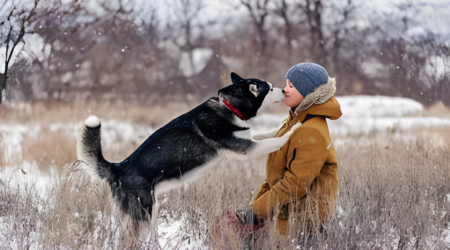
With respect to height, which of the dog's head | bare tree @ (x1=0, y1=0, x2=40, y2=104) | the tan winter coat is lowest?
the tan winter coat

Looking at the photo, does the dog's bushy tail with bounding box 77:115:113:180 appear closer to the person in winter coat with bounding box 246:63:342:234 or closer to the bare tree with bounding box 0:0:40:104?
the person in winter coat with bounding box 246:63:342:234

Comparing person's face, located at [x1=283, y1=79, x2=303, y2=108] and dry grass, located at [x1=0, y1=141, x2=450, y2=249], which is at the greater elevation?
person's face, located at [x1=283, y1=79, x2=303, y2=108]

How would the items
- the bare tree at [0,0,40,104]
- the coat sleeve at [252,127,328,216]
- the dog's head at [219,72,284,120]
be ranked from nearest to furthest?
the coat sleeve at [252,127,328,216]
the dog's head at [219,72,284,120]
the bare tree at [0,0,40,104]

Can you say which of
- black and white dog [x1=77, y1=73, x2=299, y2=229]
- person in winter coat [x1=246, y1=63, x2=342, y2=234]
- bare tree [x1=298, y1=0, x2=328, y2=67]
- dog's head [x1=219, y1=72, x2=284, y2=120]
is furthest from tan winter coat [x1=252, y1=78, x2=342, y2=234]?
bare tree [x1=298, y1=0, x2=328, y2=67]

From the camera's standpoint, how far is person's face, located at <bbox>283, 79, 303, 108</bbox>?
262 centimetres

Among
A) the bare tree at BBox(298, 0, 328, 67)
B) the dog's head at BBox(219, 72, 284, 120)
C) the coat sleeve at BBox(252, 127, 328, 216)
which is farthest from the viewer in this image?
the bare tree at BBox(298, 0, 328, 67)

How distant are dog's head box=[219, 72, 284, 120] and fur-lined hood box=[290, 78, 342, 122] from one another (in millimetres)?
390

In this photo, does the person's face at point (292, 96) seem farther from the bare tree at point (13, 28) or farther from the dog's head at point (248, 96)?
the bare tree at point (13, 28)

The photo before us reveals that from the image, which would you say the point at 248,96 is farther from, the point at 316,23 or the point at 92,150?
the point at 316,23

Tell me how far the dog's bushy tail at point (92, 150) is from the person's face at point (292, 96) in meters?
1.52

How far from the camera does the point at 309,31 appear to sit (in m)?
5.18

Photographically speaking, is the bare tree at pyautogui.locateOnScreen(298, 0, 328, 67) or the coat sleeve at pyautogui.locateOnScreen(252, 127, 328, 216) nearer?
the coat sleeve at pyautogui.locateOnScreen(252, 127, 328, 216)

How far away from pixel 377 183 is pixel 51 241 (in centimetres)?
348

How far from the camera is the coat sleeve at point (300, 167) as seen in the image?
2.37 metres
